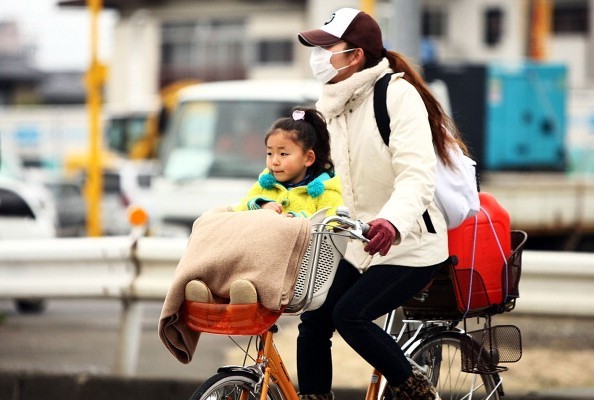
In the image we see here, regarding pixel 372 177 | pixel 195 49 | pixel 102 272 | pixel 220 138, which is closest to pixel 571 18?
pixel 195 49

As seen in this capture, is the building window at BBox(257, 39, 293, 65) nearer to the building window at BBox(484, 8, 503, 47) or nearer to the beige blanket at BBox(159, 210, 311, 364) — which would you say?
the building window at BBox(484, 8, 503, 47)

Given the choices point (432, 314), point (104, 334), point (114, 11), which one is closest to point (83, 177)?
point (104, 334)

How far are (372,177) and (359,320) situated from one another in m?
0.51

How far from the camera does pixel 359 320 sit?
409cm

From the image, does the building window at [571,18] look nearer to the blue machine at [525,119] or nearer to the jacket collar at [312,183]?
the blue machine at [525,119]

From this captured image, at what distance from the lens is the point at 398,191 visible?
395 cm

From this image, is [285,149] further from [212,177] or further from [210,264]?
[212,177]

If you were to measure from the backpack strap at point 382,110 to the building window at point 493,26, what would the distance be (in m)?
43.1

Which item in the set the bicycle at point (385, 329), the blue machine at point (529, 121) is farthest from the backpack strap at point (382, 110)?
the blue machine at point (529, 121)

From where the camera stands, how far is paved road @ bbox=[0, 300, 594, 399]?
7.24 meters

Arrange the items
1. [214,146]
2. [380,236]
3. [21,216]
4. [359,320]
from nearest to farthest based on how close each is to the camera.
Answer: [380,236] → [359,320] → [21,216] → [214,146]

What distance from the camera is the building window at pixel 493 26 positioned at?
1824 inches

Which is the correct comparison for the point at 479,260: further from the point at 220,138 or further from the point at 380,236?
the point at 220,138

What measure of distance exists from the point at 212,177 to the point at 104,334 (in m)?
2.41
